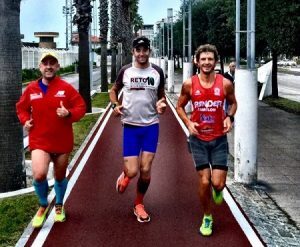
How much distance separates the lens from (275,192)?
9.55 meters

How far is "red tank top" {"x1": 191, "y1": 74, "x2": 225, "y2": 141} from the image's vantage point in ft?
21.7

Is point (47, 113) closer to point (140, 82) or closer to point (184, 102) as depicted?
point (140, 82)

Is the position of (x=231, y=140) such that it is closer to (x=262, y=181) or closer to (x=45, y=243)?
(x=262, y=181)

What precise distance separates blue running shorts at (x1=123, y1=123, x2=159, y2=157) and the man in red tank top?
58 cm

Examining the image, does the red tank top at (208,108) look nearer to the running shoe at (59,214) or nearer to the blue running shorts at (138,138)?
the blue running shorts at (138,138)

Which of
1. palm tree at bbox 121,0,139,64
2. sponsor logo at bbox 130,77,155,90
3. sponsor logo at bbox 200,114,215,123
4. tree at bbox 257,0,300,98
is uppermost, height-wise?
palm tree at bbox 121,0,139,64

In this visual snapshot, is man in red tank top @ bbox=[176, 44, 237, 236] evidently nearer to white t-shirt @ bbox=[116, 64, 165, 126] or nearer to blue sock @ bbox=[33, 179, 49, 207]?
white t-shirt @ bbox=[116, 64, 165, 126]

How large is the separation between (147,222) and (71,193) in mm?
2132

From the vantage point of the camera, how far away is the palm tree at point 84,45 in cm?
2283

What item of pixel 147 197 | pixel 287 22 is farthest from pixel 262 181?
pixel 287 22

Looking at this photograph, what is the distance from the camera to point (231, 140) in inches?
623

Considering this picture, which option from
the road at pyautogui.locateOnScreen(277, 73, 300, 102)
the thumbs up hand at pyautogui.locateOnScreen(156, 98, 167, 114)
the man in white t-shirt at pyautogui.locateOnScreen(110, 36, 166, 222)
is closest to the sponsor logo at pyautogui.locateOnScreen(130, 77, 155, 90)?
the man in white t-shirt at pyautogui.locateOnScreen(110, 36, 166, 222)

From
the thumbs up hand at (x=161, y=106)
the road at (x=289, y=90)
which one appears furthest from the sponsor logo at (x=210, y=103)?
the road at (x=289, y=90)

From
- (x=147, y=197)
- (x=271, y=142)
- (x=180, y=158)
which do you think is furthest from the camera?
(x=271, y=142)
